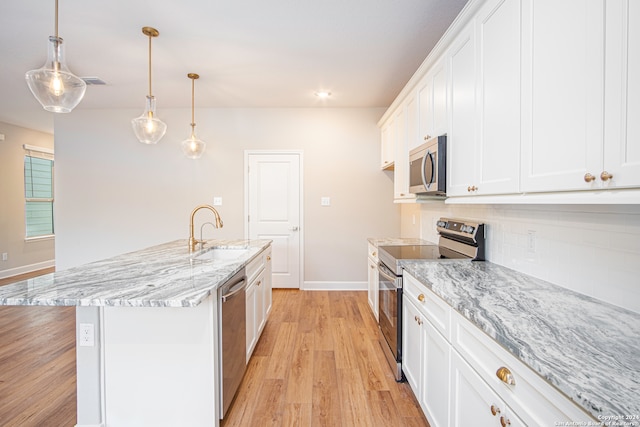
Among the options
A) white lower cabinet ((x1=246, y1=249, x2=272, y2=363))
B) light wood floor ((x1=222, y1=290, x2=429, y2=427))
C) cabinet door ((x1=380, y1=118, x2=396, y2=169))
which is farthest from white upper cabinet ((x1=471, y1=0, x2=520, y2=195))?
cabinet door ((x1=380, y1=118, x2=396, y2=169))

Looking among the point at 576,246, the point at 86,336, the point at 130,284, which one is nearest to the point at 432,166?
the point at 576,246

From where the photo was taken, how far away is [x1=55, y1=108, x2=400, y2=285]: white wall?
4.31m

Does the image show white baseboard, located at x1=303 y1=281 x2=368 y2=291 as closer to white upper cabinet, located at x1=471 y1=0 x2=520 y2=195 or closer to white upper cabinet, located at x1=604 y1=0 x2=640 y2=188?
white upper cabinet, located at x1=471 y1=0 x2=520 y2=195

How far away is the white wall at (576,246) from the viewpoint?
1135 mm

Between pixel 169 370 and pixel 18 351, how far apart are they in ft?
6.96

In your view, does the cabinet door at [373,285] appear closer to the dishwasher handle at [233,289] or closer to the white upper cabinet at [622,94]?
the dishwasher handle at [233,289]

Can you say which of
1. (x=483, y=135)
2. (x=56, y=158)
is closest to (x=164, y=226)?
(x=56, y=158)

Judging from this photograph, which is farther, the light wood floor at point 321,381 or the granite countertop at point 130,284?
the light wood floor at point 321,381

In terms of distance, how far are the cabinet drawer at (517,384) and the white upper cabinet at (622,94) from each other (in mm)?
604

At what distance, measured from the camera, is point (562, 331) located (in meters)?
0.94

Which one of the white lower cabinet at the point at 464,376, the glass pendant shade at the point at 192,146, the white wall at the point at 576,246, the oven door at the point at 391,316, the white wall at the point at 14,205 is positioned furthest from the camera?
the white wall at the point at 14,205

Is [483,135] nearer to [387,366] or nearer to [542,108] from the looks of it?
[542,108]

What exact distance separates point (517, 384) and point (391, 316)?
4.32 feet

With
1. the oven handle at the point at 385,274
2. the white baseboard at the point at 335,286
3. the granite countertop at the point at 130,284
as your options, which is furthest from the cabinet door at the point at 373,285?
the granite countertop at the point at 130,284
